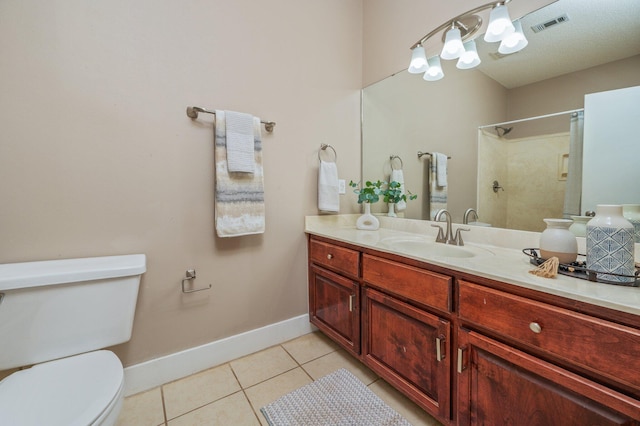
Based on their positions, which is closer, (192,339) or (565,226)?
(565,226)

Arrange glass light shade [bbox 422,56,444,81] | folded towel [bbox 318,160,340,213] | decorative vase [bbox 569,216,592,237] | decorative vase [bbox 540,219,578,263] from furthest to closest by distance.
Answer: folded towel [bbox 318,160,340,213]
glass light shade [bbox 422,56,444,81]
decorative vase [bbox 569,216,592,237]
decorative vase [bbox 540,219,578,263]

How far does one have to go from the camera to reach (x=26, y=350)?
99cm

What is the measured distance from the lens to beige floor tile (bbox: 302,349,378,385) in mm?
1518

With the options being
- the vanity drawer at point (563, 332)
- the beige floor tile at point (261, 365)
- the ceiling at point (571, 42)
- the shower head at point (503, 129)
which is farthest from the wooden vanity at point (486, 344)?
the ceiling at point (571, 42)

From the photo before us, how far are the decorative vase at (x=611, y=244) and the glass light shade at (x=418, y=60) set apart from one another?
1.30 meters

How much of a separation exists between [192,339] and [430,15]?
7.99ft

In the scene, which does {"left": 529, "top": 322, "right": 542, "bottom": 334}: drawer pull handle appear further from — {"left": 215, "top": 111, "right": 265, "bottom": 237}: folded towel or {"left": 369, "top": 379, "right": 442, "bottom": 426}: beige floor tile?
{"left": 215, "top": 111, "right": 265, "bottom": 237}: folded towel

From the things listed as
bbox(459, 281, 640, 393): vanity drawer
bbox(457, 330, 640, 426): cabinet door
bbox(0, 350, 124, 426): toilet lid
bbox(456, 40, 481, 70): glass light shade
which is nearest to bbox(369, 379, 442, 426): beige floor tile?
bbox(457, 330, 640, 426): cabinet door

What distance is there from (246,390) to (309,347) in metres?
0.50

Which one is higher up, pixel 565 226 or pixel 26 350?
pixel 565 226

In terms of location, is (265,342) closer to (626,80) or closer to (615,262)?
(615,262)

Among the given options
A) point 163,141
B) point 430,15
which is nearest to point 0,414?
point 163,141

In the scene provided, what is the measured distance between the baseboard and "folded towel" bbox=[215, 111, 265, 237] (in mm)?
702

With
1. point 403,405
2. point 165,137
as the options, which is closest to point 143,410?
point 403,405
